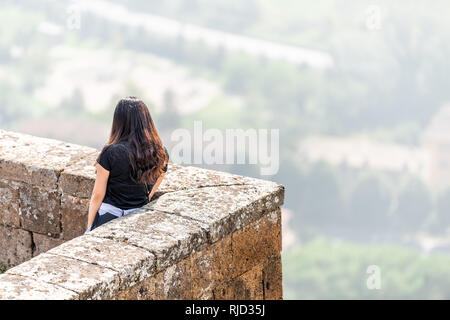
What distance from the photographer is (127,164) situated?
14.5ft

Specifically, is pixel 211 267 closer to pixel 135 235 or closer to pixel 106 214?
pixel 135 235

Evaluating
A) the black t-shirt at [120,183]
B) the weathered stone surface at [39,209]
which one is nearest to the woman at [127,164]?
the black t-shirt at [120,183]

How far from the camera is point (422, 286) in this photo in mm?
70750

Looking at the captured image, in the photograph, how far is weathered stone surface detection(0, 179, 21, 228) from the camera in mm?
5371

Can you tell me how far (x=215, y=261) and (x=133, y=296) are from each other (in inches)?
28.4

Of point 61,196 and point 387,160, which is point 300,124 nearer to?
point 387,160

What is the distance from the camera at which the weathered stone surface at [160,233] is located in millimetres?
3932

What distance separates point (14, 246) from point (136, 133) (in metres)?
1.57

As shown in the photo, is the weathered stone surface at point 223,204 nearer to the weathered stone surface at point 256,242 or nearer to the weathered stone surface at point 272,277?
the weathered stone surface at point 256,242

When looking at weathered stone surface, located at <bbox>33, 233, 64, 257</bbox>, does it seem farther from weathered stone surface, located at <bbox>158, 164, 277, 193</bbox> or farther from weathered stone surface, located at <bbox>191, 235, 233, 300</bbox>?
weathered stone surface, located at <bbox>191, 235, 233, 300</bbox>

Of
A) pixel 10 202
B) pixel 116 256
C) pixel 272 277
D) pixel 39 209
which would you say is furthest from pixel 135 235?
pixel 10 202

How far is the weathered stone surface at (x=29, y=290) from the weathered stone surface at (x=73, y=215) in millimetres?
1641
